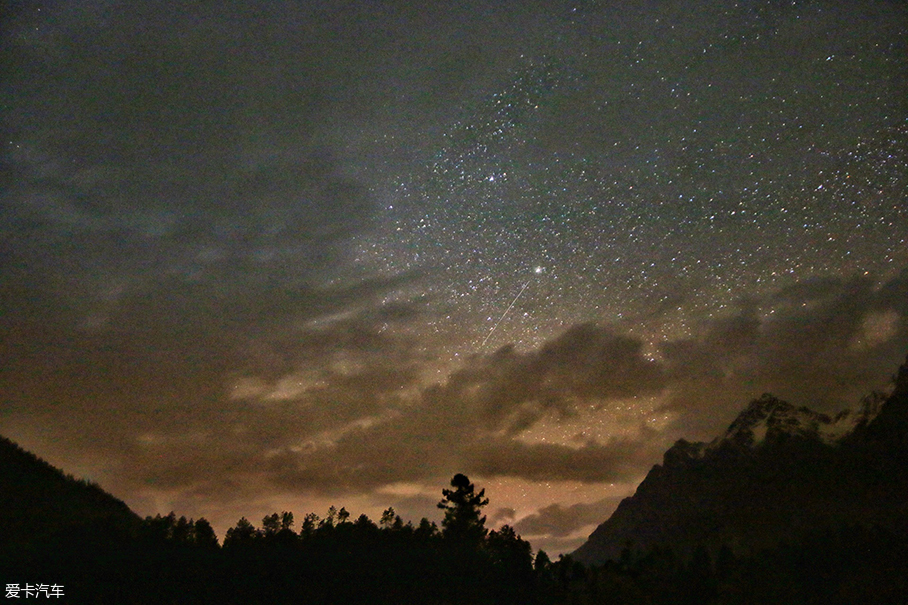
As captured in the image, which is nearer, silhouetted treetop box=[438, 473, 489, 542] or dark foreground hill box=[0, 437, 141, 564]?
dark foreground hill box=[0, 437, 141, 564]

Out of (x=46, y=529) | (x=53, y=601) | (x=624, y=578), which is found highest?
(x=46, y=529)

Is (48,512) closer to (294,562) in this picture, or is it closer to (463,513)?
(294,562)

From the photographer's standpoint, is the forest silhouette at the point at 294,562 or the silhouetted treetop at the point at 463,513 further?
the silhouetted treetop at the point at 463,513

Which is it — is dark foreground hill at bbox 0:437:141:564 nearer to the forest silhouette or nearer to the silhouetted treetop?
the forest silhouette

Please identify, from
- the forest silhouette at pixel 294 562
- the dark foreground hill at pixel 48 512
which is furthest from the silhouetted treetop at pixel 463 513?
the dark foreground hill at pixel 48 512

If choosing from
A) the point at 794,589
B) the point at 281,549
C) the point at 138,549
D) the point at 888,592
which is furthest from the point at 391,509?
the point at 888,592

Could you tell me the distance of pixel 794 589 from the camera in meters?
114

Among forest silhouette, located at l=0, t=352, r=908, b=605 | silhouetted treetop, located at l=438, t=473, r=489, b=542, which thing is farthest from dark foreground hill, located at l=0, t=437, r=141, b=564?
silhouetted treetop, located at l=438, t=473, r=489, b=542

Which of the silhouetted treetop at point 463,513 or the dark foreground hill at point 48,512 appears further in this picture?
the silhouetted treetop at point 463,513

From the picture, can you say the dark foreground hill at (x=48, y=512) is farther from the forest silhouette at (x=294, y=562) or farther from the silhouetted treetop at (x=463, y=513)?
the silhouetted treetop at (x=463, y=513)

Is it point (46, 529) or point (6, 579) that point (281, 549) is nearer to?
point (46, 529)

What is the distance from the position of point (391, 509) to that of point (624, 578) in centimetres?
3750

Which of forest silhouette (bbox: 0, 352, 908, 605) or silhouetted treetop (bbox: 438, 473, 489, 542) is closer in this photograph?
forest silhouette (bbox: 0, 352, 908, 605)

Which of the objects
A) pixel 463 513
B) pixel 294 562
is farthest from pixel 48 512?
pixel 463 513
